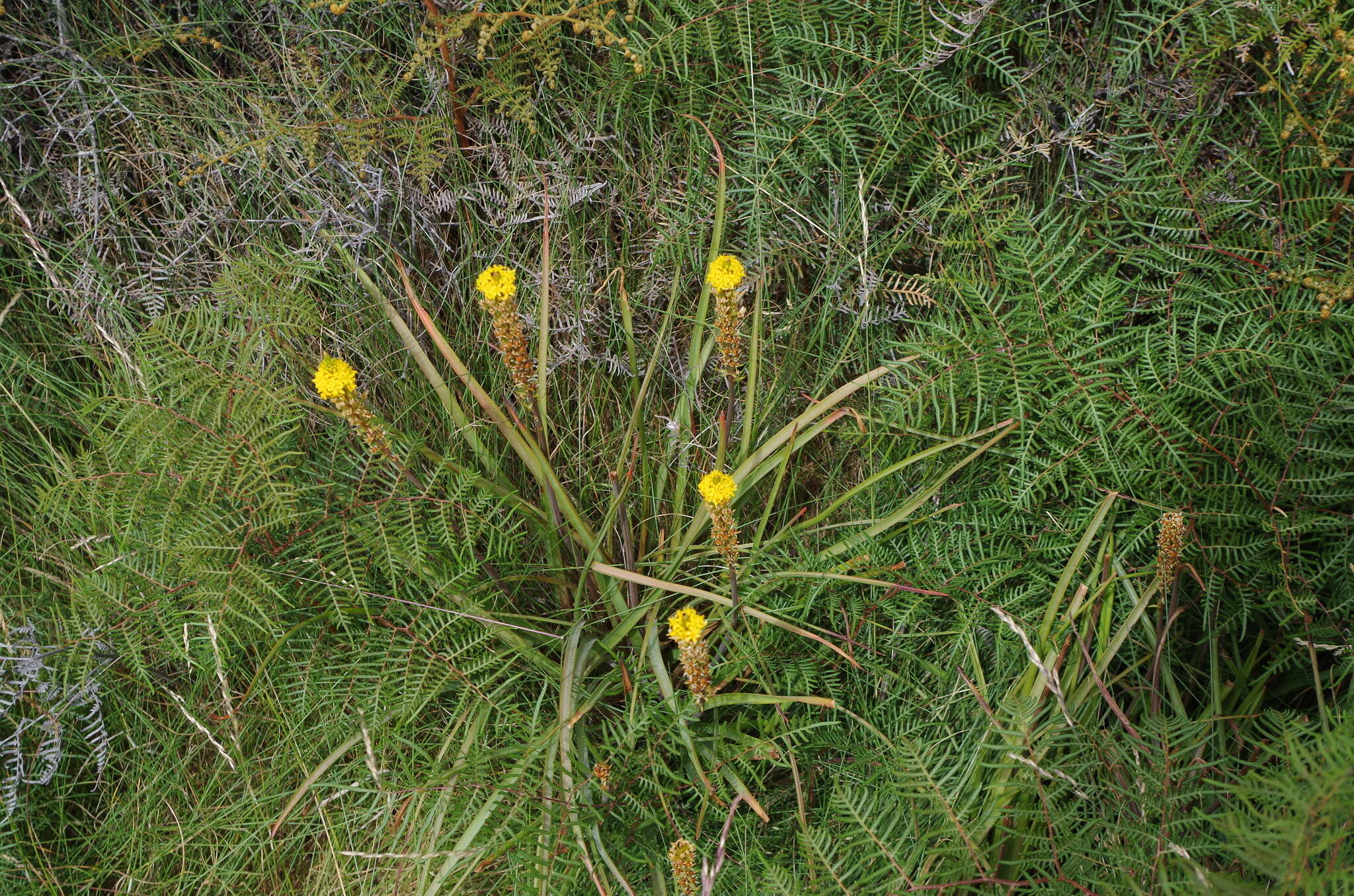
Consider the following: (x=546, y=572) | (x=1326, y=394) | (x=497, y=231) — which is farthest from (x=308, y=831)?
(x=1326, y=394)

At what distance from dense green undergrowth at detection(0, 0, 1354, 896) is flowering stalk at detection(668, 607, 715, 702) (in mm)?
74

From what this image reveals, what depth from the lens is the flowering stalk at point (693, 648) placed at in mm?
1113

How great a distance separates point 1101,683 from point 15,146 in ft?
7.49

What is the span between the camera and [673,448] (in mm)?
1617

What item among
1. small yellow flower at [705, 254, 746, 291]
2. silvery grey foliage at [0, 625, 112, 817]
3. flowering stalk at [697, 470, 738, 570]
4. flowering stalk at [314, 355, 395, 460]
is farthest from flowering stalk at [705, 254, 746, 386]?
silvery grey foliage at [0, 625, 112, 817]

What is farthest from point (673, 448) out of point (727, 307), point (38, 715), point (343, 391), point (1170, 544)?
point (38, 715)

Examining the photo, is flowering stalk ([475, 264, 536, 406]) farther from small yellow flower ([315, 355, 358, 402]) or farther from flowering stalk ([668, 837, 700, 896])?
flowering stalk ([668, 837, 700, 896])

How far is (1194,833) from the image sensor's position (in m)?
1.19

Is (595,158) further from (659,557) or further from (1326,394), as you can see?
(1326,394)

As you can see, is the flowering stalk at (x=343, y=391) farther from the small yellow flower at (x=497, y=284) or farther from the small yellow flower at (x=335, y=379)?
the small yellow flower at (x=497, y=284)

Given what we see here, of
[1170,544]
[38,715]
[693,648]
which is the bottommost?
[38,715]

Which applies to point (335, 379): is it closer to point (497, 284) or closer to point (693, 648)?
point (497, 284)

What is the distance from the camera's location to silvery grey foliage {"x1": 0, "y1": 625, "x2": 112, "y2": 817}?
5.20 feet

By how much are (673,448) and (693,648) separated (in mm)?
535
